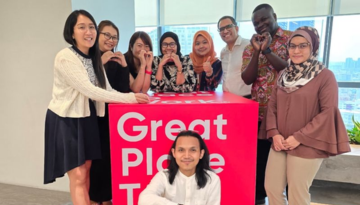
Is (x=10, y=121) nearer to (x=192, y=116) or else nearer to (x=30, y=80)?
(x=30, y=80)

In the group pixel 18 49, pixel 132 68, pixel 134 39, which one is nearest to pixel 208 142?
pixel 132 68

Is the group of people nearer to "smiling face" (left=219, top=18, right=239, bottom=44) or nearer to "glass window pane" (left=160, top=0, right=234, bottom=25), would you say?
"smiling face" (left=219, top=18, right=239, bottom=44)

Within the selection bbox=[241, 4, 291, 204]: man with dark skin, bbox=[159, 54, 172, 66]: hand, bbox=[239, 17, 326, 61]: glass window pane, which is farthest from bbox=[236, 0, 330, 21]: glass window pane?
bbox=[159, 54, 172, 66]: hand

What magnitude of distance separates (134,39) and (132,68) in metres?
0.23

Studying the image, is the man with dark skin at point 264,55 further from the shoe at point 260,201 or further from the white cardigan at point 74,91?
the white cardigan at point 74,91

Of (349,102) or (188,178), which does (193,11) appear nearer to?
(349,102)

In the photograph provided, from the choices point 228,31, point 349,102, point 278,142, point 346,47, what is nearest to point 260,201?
point 278,142

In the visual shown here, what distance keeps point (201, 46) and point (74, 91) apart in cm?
112

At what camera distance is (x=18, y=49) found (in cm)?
240

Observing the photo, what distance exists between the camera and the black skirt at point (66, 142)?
1399mm

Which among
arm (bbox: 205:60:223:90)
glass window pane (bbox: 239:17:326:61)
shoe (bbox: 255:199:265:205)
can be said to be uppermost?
glass window pane (bbox: 239:17:326:61)

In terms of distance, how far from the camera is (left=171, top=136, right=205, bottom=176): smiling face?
4.28 feet

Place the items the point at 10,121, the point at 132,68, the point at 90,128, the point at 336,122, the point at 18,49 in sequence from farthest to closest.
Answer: the point at 10,121, the point at 18,49, the point at 132,68, the point at 90,128, the point at 336,122

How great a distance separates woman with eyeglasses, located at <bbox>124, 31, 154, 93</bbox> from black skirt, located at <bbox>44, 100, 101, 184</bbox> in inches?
17.0
